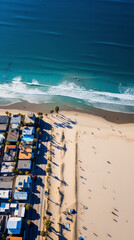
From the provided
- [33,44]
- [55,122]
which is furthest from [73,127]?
[33,44]

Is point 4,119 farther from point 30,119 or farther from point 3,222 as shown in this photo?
point 3,222

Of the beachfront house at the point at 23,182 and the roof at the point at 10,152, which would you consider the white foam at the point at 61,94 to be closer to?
the roof at the point at 10,152

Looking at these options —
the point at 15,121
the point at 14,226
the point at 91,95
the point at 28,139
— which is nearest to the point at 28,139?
the point at 28,139

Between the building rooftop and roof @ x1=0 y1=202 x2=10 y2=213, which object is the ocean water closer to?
the building rooftop

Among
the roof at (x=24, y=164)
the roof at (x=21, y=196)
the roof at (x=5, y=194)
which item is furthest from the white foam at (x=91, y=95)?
the roof at (x=5, y=194)

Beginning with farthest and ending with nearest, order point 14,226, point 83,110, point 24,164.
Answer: point 83,110
point 24,164
point 14,226

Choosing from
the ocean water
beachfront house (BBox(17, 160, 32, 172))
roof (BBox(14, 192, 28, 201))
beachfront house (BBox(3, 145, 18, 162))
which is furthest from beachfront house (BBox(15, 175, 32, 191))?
the ocean water

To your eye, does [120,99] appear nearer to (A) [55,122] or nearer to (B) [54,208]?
(A) [55,122]
